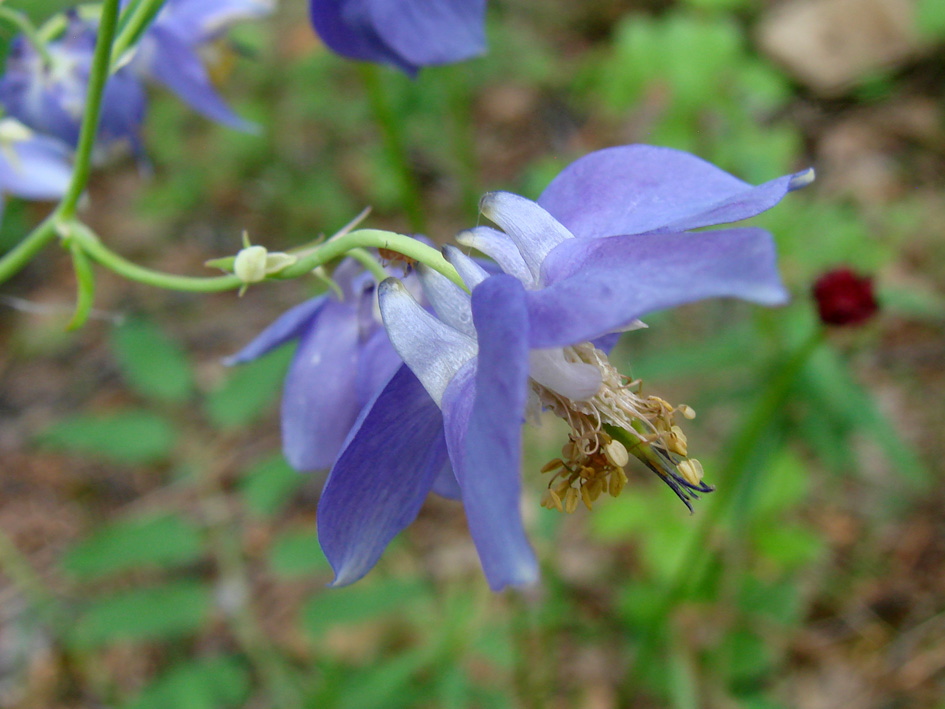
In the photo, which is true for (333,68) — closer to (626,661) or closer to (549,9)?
(549,9)

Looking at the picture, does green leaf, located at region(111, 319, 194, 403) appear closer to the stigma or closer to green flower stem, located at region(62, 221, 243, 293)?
green flower stem, located at region(62, 221, 243, 293)

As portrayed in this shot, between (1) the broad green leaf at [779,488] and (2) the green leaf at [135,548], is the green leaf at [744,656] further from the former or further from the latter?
(2) the green leaf at [135,548]

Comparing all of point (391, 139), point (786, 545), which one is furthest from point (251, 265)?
point (786, 545)

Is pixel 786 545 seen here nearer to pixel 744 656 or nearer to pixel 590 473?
pixel 744 656

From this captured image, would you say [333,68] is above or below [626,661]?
above

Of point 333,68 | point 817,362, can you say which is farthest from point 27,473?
point 817,362

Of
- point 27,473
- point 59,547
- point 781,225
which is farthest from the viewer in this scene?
point 27,473
